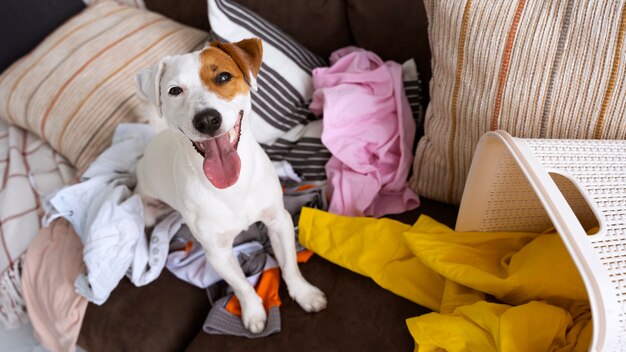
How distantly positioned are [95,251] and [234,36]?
69 cm

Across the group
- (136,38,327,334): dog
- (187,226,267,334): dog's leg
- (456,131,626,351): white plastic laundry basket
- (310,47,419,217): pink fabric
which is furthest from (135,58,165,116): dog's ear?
(456,131,626,351): white plastic laundry basket

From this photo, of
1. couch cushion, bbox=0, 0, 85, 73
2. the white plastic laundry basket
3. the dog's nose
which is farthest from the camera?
couch cushion, bbox=0, 0, 85, 73

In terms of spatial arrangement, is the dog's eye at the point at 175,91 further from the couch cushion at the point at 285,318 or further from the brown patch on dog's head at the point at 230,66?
the couch cushion at the point at 285,318

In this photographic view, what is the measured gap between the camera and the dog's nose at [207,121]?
2.56ft

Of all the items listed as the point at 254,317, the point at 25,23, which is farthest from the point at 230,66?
the point at 25,23

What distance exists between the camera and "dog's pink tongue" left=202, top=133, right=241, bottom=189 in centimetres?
85

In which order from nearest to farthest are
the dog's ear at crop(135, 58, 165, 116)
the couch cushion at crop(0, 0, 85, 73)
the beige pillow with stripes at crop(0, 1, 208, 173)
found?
the dog's ear at crop(135, 58, 165, 116)
the beige pillow with stripes at crop(0, 1, 208, 173)
the couch cushion at crop(0, 0, 85, 73)

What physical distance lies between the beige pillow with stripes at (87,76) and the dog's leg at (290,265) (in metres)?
0.64

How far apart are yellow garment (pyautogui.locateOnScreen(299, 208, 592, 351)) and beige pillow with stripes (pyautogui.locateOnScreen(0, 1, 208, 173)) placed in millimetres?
731

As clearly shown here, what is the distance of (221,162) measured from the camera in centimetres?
86

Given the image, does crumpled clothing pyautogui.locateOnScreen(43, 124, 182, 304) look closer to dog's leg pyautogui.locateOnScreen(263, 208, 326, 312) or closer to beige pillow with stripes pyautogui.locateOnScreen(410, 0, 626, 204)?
dog's leg pyautogui.locateOnScreen(263, 208, 326, 312)

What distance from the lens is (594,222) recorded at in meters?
0.90

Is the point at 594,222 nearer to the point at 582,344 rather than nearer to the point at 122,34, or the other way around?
the point at 582,344

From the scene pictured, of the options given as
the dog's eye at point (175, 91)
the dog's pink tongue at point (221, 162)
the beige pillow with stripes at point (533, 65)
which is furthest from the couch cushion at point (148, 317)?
the beige pillow with stripes at point (533, 65)
